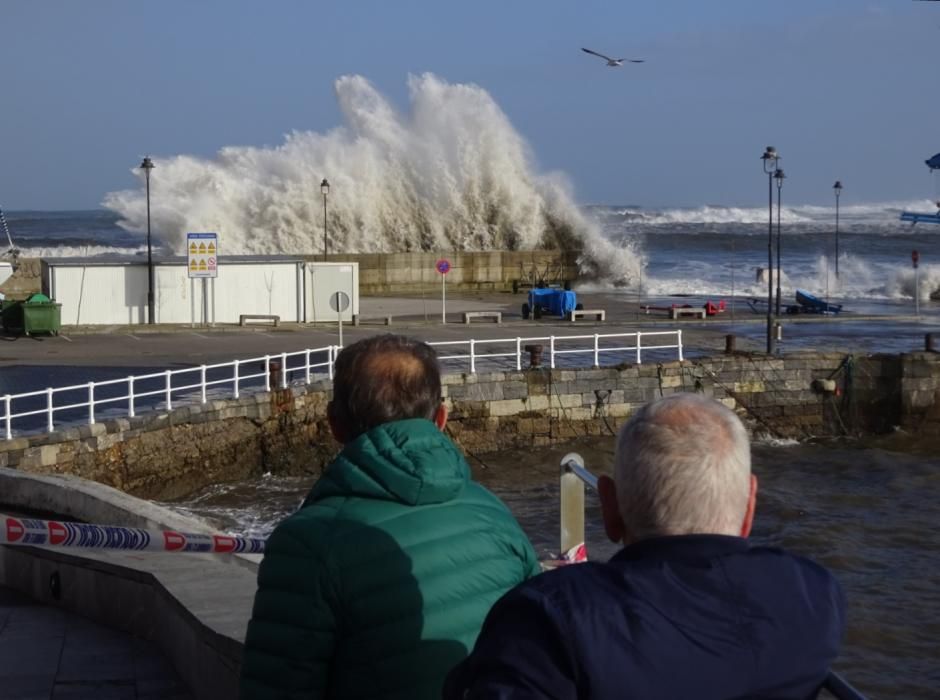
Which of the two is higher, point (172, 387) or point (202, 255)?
point (202, 255)

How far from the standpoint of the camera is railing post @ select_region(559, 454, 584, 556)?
16.5 ft

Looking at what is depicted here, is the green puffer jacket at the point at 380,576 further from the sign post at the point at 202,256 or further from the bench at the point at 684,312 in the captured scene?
the bench at the point at 684,312

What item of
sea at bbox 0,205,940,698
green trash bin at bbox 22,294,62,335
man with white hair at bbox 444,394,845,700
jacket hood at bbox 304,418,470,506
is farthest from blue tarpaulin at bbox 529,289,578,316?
man with white hair at bbox 444,394,845,700

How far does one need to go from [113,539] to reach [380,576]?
4.46 m

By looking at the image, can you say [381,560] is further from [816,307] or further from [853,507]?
[816,307]

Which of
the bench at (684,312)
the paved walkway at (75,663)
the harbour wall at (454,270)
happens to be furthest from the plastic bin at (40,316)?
the paved walkway at (75,663)

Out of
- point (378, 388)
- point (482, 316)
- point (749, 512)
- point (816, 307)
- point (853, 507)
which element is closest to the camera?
point (749, 512)

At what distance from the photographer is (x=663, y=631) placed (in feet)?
6.77

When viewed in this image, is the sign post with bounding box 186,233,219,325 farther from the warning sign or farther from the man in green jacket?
the man in green jacket

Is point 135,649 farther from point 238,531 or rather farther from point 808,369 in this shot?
point 808,369

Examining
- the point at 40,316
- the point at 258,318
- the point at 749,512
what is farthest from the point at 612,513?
the point at 258,318

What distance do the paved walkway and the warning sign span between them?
23070 mm

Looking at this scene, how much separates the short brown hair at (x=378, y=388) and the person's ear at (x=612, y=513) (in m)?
0.73

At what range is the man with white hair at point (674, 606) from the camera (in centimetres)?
203
